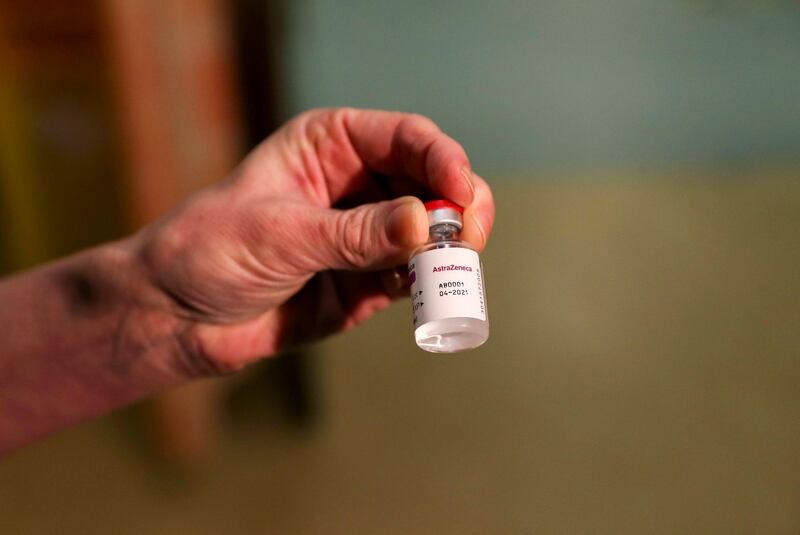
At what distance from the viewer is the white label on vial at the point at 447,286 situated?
2.07 ft

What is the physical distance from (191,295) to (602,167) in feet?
5.77

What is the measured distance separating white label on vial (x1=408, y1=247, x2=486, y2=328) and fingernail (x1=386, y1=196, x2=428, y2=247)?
0.02m

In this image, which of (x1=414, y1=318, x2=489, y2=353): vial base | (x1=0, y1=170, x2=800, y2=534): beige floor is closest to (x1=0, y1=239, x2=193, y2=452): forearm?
(x1=414, y1=318, x2=489, y2=353): vial base

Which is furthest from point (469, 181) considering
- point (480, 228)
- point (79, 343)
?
point (79, 343)

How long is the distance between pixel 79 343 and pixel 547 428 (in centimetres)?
118

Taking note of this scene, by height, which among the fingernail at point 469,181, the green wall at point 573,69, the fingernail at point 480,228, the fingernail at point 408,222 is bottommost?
the fingernail at point 408,222

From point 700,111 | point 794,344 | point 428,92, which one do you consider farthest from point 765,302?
point 428,92

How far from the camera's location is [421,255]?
65 centimetres

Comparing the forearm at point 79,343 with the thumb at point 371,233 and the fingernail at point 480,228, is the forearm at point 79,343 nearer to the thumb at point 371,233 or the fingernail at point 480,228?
the thumb at point 371,233

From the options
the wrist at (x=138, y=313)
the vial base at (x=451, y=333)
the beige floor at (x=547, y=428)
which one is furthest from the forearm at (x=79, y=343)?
the beige floor at (x=547, y=428)

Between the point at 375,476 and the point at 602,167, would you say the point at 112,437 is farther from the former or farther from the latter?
the point at 602,167

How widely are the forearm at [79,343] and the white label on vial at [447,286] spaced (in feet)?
1.28

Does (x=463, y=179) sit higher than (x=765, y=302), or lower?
lower

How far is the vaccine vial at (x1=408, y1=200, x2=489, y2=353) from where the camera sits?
2.08ft
